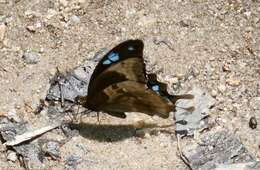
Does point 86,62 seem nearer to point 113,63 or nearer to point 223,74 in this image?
point 113,63

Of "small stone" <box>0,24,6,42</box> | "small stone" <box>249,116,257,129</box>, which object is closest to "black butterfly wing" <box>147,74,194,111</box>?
"small stone" <box>249,116,257,129</box>

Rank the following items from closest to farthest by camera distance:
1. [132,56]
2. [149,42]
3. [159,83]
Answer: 1. [132,56]
2. [159,83]
3. [149,42]

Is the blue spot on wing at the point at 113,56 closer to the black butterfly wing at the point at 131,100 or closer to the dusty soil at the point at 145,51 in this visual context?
the black butterfly wing at the point at 131,100

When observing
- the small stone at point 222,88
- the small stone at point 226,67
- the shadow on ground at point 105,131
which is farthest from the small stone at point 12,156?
the small stone at point 226,67

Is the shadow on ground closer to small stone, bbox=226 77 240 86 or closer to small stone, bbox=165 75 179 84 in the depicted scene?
small stone, bbox=165 75 179 84

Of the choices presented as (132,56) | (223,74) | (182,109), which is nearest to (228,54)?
(223,74)

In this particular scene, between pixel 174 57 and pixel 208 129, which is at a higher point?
pixel 174 57

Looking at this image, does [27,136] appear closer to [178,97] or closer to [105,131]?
[105,131]
